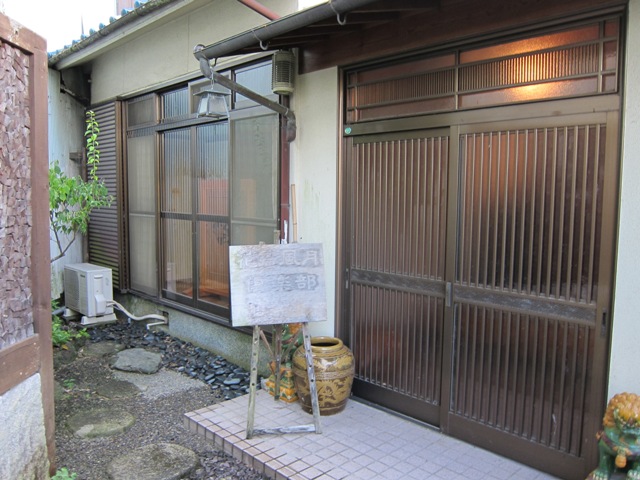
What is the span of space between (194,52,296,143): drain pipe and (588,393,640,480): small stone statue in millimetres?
3726

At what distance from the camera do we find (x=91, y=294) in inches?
306

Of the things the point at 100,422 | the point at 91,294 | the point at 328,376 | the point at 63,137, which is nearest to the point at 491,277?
the point at 328,376

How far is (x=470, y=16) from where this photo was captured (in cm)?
377

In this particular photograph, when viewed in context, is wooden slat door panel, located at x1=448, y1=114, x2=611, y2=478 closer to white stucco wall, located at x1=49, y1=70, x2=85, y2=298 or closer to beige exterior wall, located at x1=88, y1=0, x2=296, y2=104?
beige exterior wall, located at x1=88, y1=0, x2=296, y2=104

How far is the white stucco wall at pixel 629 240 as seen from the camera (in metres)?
3.05

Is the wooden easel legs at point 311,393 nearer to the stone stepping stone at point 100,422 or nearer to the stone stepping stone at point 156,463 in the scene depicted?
the stone stepping stone at point 156,463

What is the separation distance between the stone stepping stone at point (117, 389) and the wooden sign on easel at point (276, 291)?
207 centimetres

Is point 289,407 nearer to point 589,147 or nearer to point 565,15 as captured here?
point 589,147

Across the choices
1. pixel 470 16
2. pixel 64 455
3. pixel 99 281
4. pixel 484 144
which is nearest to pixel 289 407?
pixel 64 455

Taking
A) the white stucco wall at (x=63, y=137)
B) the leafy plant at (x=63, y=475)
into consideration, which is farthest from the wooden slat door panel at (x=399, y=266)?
the white stucco wall at (x=63, y=137)

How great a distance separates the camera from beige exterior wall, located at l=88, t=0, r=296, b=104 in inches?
233

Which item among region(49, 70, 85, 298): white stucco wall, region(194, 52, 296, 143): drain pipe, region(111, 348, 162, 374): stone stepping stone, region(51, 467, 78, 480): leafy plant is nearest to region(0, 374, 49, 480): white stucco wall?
region(51, 467, 78, 480): leafy plant

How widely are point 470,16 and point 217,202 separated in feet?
12.7

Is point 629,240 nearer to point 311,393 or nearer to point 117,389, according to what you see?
point 311,393
